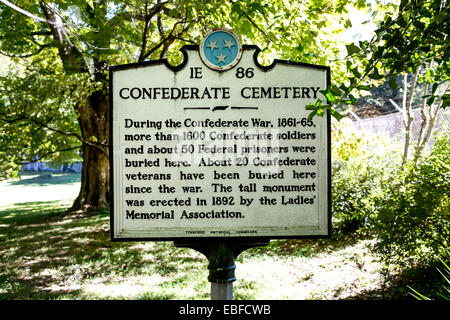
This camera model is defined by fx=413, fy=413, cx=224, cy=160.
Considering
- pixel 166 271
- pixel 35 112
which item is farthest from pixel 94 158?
pixel 166 271

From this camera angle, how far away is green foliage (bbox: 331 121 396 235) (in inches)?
322

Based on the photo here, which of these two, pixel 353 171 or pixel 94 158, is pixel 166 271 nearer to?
pixel 353 171

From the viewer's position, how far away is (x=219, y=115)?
9.52ft

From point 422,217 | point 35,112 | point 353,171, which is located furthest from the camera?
point 35,112

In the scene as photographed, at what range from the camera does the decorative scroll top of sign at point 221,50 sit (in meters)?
2.89

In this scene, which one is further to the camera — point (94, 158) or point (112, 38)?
point (94, 158)

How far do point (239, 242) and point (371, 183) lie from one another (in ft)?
19.3

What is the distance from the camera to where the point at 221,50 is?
292 cm

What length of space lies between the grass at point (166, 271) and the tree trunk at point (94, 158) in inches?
168

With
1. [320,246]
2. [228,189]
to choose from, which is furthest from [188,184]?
[320,246]

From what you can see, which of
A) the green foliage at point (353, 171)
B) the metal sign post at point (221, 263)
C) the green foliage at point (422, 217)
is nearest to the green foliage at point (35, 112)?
the green foliage at point (353, 171)

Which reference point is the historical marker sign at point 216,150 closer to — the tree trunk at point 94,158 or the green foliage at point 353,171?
the green foliage at point 353,171

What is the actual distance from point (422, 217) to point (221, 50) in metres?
3.31

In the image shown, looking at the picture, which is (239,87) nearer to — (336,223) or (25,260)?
(336,223)
